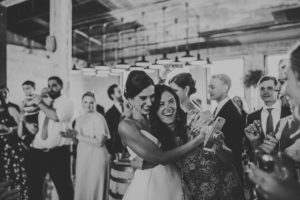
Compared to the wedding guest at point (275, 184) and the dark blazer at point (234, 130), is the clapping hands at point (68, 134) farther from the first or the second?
the wedding guest at point (275, 184)

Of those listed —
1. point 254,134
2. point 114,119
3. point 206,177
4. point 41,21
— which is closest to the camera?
point 254,134

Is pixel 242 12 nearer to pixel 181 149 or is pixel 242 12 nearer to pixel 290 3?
pixel 290 3

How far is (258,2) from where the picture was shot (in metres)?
7.42

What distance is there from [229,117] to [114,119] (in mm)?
2657

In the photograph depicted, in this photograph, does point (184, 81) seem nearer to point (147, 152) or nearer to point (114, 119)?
point (147, 152)

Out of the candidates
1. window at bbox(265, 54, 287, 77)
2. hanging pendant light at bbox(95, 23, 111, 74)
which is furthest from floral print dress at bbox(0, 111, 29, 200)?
window at bbox(265, 54, 287, 77)

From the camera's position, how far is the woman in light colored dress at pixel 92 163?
4.05 metres

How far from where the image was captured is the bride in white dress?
1.88 meters

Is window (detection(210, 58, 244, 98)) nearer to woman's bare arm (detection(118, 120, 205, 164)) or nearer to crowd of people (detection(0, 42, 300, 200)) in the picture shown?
crowd of people (detection(0, 42, 300, 200))

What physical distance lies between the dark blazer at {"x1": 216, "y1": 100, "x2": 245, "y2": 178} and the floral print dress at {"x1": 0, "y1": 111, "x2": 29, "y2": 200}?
188 centimetres

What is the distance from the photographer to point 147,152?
189 cm

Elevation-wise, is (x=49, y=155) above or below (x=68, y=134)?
below

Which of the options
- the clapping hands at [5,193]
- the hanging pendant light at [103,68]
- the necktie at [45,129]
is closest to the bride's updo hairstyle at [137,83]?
the clapping hands at [5,193]

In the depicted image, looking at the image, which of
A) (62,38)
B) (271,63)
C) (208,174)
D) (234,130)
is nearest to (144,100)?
(208,174)
